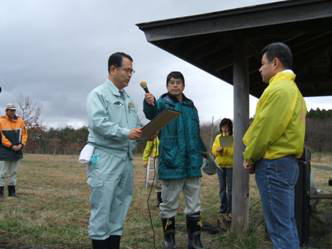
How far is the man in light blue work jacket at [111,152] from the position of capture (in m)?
3.76

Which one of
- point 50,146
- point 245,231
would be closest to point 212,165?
point 245,231

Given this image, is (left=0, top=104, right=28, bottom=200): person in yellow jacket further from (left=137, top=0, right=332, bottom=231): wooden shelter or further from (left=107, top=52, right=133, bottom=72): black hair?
(left=107, top=52, right=133, bottom=72): black hair

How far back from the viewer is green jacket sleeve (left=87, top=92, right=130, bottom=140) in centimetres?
372

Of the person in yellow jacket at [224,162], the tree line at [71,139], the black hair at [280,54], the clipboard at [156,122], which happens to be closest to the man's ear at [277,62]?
the black hair at [280,54]

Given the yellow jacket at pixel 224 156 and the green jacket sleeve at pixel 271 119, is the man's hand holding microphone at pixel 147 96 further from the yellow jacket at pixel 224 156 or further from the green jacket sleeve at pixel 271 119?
the yellow jacket at pixel 224 156

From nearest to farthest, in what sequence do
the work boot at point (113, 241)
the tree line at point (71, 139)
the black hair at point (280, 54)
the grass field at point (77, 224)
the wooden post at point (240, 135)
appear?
the black hair at point (280, 54), the work boot at point (113, 241), the grass field at point (77, 224), the wooden post at point (240, 135), the tree line at point (71, 139)

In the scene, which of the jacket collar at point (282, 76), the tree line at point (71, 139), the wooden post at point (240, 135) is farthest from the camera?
the tree line at point (71, 139)

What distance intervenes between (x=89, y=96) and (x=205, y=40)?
2232mm

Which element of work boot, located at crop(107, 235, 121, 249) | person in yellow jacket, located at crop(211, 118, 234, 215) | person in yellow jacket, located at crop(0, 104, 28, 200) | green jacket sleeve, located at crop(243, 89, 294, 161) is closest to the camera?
green jacket sleeve, located at crop(243, 89, 294, 161)

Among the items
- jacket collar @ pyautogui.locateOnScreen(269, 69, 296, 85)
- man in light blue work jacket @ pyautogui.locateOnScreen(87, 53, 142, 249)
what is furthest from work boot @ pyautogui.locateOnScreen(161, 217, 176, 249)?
jacket collar @ pyautogui.locateOnScreen(269, 69, 296, 85)

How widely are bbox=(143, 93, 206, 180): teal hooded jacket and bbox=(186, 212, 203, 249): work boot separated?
49 cm

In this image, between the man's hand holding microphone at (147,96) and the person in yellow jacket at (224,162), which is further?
the person in yellow jacket at (224,162)

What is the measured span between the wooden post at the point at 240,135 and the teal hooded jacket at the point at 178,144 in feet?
3.07

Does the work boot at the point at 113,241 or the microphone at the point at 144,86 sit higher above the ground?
→ the microphone at the point at 144,86
